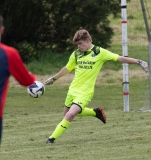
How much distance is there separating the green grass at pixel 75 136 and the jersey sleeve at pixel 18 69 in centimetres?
253

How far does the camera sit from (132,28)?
71.0 ft

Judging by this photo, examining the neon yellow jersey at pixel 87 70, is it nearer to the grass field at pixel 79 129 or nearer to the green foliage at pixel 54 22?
the grass field at pixel 79 129

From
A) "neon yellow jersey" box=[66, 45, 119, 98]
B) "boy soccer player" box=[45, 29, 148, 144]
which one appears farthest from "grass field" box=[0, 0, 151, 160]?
"neon yellow jersey" box=[66, 45, 119, 98]

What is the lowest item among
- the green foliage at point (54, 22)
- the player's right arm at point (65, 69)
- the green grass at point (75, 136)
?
the green foliage at point (54, 22)

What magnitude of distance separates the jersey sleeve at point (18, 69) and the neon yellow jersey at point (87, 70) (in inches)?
159

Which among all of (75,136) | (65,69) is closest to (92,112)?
(75,136)

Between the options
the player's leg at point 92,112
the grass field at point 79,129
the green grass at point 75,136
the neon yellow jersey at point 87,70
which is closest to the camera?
the green grass at point 75,136

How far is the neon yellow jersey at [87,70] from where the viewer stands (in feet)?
35.3

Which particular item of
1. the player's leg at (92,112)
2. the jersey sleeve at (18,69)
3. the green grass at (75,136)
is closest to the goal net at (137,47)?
the green grass at (75,136)

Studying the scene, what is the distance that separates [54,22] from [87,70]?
56.3 ft

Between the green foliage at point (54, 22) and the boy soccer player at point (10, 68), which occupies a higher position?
the boy soccer player at point (10, 68)

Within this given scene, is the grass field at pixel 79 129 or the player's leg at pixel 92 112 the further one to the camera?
the player's leg at pixel 92 112

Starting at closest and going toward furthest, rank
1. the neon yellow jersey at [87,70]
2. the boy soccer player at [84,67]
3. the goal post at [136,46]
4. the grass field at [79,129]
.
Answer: the grass field at [79,129], the boy soccer player at [84,67], the neon yellow jersey at [87,70], the goal post at [136,46]

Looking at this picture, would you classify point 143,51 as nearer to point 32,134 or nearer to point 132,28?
point 132,28
